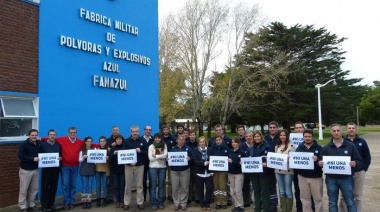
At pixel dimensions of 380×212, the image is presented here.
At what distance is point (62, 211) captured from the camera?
837 centimetres

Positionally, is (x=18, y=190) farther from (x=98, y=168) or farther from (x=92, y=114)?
(x=92, y=114)

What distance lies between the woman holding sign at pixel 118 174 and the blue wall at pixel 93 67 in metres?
2.09

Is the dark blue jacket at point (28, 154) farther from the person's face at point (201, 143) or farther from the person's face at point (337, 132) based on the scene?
the person's face at point (337, 132)

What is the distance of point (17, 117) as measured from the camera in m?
8.83

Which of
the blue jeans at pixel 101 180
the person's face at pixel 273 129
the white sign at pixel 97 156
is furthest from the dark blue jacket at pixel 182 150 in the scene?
the person's face at pixel 273 129

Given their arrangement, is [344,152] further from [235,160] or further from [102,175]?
[102,175]

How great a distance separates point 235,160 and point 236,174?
1.12 ft

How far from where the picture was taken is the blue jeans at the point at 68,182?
854 centimetres

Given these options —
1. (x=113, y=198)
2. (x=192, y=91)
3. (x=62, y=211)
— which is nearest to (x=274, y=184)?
(x=113, y=198)

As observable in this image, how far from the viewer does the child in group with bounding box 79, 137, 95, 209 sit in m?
8.65

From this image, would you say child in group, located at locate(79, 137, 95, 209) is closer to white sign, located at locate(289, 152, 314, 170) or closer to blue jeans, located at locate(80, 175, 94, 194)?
blue jeans, located at locate(80, 175, 94, 194)

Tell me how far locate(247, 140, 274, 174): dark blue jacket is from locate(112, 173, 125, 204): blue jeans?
10.8 ft

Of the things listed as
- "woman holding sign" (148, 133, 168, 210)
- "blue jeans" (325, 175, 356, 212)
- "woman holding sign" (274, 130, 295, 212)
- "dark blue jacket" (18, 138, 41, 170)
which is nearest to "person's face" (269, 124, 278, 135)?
"woman holding sign" (274, 130, 295, 212)

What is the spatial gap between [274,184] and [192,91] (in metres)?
26.0
